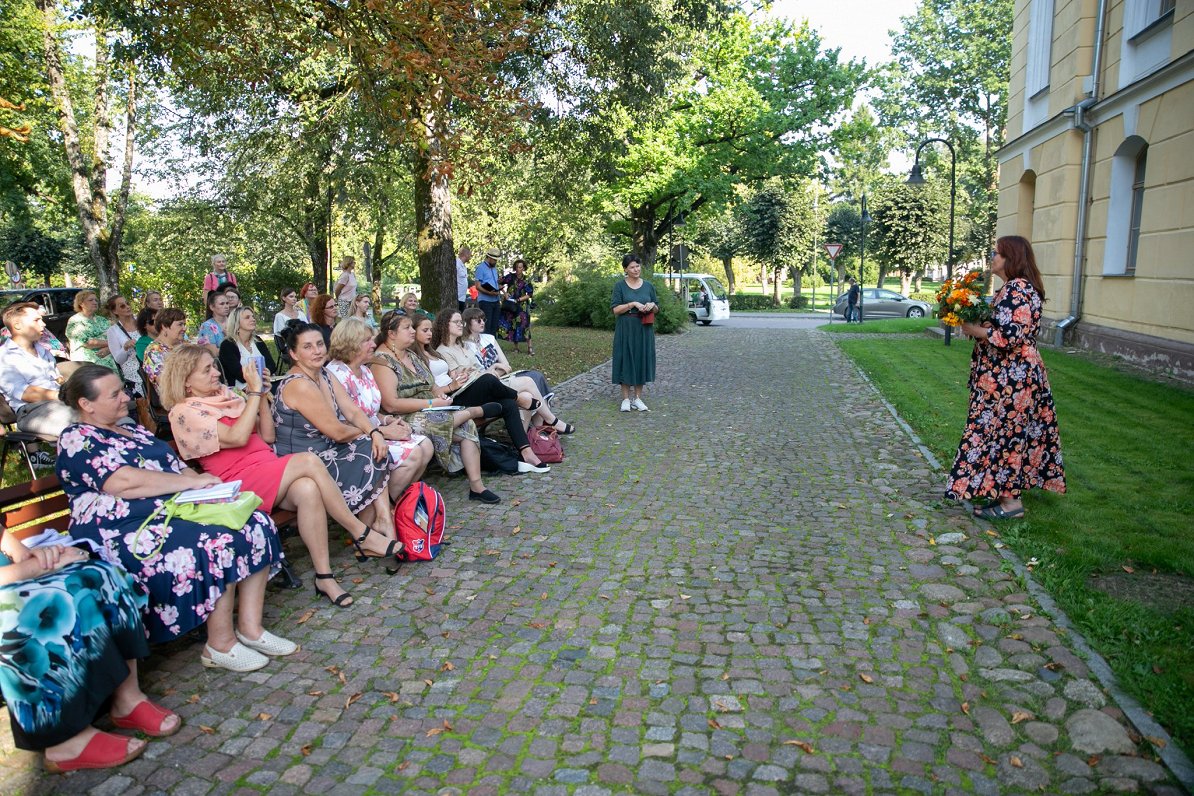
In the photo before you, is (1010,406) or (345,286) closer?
(1010,406)

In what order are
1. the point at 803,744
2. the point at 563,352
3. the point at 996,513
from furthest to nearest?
the point at 563,352 → the point at 996,513 → the point at 803,744

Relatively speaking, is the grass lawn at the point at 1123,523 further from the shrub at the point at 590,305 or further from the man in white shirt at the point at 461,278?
the shrub at the point at 590,305

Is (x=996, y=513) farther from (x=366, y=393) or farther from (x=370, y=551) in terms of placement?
A: (x=366, y=393)

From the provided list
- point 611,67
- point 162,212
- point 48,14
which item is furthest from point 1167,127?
point 162,212

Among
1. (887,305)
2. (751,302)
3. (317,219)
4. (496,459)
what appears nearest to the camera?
(496,459)

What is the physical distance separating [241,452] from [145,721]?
1724 millimetres

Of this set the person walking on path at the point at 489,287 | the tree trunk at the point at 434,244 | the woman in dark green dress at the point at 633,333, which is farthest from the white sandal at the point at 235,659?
the person walking on path at the point at 489,287

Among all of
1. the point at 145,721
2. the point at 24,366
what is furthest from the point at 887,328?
the point at 145,721

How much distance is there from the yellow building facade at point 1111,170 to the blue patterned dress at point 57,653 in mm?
12521

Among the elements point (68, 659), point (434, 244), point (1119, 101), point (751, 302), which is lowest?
point (751, 302)

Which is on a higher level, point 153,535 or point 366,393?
point 366,393

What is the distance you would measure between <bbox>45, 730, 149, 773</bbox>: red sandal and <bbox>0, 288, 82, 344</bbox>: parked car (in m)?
15.3

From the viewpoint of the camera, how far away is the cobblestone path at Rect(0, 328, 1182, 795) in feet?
9.96

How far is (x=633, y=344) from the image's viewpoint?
10516 millimetres
